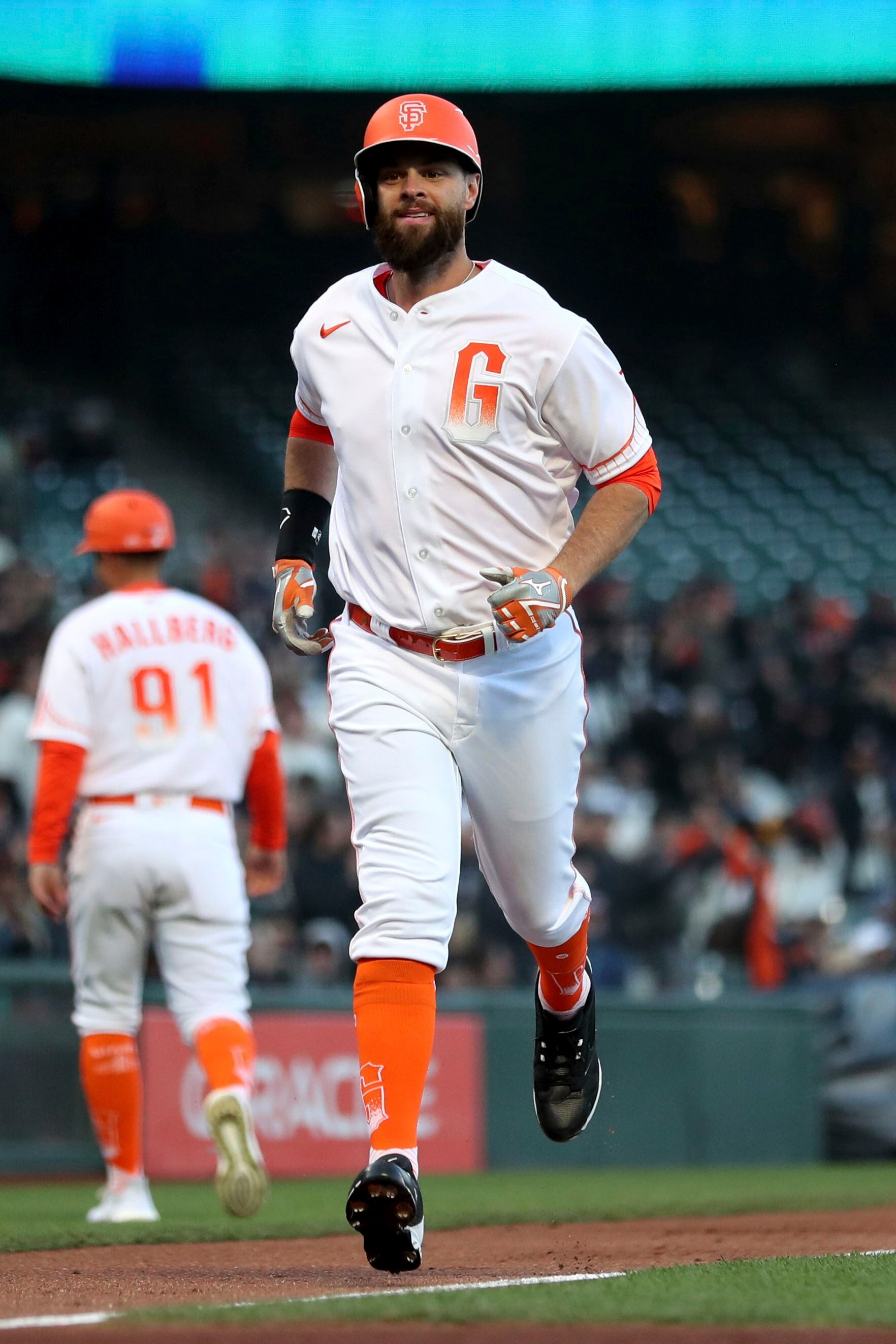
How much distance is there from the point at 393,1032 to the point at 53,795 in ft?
7.85

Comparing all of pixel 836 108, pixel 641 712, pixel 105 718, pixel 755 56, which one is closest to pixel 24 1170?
pixel 105 718

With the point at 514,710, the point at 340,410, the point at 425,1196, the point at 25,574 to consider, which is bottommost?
the point at 425,1196

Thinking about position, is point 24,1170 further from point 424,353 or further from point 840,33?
point 840,33

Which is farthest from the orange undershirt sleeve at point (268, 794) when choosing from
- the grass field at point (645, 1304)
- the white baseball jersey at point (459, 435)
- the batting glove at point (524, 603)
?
the grass field at point (645, 1304)

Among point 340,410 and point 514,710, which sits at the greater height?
point 340,410

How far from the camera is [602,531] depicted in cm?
379

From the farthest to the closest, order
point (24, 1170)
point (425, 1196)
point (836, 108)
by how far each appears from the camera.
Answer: point (836, 108)
point (24, 1170)
point (425, 1196)

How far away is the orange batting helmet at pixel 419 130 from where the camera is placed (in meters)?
3.73

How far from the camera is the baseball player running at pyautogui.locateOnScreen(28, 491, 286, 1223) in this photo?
5.71m

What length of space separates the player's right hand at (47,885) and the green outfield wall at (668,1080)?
2.85 meters

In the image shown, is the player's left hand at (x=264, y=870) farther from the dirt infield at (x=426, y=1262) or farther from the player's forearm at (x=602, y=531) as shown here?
Answer: the player's forearm at (x=602, y=531)

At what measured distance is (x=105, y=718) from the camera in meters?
5.79

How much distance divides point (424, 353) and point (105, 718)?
2346mm

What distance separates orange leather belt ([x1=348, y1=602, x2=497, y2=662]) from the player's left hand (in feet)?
7.74
